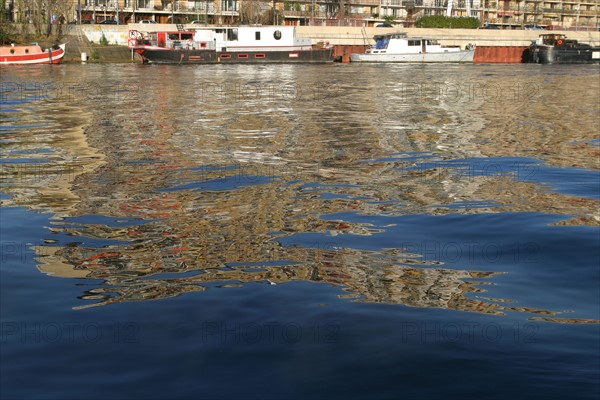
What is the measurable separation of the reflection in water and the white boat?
35851 mm

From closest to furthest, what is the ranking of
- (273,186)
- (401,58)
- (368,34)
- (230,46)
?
1. (273,186)
2. (230,46)
3. (401,58)
4. (368,34)

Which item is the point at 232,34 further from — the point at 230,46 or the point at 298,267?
the point at 298,267

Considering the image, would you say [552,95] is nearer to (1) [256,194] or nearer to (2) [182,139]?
(2) [182,139]

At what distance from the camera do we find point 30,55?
4434 centimetres

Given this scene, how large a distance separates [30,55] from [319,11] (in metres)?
40.5

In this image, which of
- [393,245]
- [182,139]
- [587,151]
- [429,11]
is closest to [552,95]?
[587,151]

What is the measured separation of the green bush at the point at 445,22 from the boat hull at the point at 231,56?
84.5 ft

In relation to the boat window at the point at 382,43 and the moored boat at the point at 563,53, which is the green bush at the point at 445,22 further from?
the boat window at the point at 382,43

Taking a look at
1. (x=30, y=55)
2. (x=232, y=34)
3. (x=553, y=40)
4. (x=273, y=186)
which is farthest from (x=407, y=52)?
(x=273, y=186)

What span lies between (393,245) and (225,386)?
2667 mm

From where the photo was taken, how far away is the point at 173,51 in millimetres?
48562

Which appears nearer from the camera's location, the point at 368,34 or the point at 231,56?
the point at 231,56

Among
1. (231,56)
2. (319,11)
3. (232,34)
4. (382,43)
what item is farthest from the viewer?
(319,11)

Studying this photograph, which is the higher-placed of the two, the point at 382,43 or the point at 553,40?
the point at 553,40
